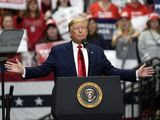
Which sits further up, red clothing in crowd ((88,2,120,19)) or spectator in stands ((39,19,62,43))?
red clothing in crowd ((88,2,120,19))

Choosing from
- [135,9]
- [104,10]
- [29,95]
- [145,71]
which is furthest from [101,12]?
[145,71]

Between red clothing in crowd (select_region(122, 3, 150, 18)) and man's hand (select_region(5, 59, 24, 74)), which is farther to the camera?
red clothing in crowd (select_region(122, 3, 150, 18))

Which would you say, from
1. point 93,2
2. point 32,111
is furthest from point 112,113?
point 93,2

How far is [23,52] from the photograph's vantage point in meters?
11.2

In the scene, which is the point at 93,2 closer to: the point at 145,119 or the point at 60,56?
the point at 145,119

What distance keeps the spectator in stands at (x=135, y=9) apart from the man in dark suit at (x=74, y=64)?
5.29m

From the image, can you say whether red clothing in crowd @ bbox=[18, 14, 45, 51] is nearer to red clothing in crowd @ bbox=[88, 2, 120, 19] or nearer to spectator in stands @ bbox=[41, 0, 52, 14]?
spectator in stands @ bbox=[41, 0, 52, 14]

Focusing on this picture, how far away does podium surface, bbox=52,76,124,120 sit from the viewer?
611 centimetres

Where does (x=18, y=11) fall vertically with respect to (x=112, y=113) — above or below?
above

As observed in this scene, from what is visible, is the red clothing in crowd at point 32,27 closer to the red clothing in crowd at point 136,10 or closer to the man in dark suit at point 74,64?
the red clothing in crowd at point 136,10

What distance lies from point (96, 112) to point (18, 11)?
20.4ft

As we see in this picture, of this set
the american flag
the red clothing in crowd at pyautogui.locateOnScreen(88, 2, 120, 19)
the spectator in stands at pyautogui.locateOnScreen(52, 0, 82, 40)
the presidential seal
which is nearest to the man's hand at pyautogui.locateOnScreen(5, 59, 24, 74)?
the presidential seal

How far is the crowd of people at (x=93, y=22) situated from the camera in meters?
11.3

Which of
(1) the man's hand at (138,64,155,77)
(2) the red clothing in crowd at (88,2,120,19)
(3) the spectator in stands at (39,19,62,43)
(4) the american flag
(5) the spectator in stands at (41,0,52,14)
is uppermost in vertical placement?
(5) the spectator in stands at (41,0,52,14)
